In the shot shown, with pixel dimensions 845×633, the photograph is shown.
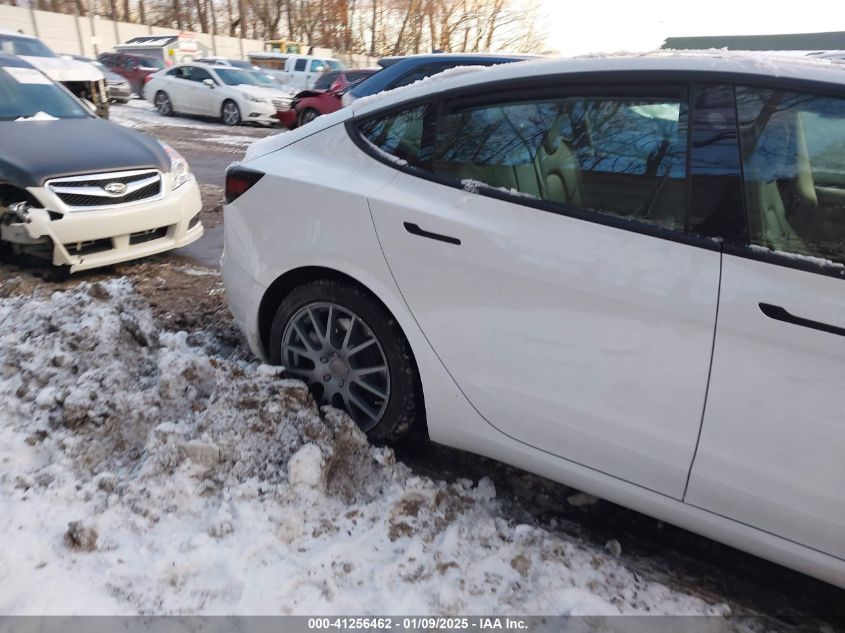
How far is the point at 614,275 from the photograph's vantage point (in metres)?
2.00

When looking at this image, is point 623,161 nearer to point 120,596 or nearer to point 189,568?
point 189,568

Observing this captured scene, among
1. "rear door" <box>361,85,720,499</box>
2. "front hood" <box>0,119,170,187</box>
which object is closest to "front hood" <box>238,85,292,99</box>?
"front hood" <box>0,119,170,187</box>

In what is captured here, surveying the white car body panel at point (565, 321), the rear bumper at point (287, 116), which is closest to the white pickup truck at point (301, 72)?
the rear bumper at point (287, 116)

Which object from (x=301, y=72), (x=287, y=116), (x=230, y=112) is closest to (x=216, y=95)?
(x=230, y=112)

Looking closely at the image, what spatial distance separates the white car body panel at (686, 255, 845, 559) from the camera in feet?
5.76

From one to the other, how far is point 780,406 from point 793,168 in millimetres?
720

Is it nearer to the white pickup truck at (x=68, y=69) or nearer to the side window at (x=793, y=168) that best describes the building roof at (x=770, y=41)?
the white pickup truck at (x=68, y=69)

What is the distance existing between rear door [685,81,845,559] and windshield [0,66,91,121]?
5.63 m

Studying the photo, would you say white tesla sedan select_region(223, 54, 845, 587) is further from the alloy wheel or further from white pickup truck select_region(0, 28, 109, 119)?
white pickup truck select_region(0, 28, 109, 119)

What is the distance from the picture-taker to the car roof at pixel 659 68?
76.0 inches

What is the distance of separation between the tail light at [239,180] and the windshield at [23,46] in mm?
11672

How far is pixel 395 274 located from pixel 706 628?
1595mm

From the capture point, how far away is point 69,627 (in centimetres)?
186

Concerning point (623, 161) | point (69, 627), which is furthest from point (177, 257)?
point (623, 161)
